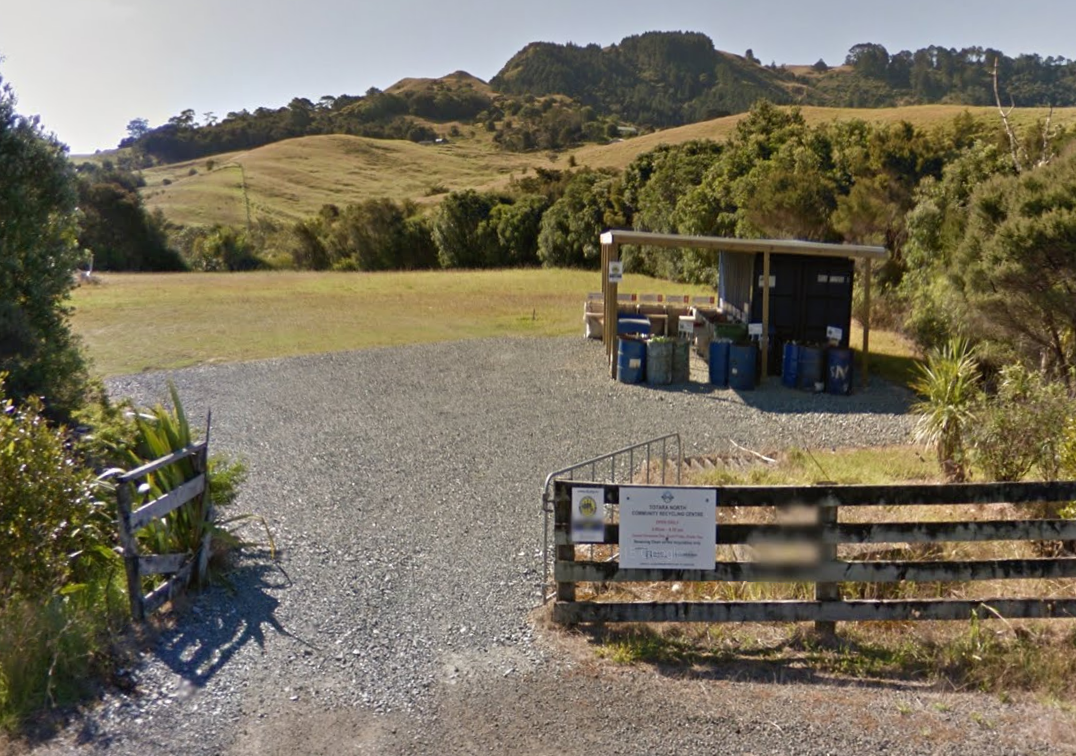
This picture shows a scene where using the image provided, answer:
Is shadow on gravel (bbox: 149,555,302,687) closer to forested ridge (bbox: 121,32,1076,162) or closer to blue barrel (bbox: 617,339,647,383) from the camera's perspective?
blue barrel (bbox: 617,339,647,383)

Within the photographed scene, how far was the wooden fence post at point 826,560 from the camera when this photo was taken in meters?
5.20

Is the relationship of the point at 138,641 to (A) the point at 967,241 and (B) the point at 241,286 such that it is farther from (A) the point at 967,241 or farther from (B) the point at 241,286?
(B) the point at 241,286

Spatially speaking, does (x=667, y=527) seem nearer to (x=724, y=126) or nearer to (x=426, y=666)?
(x=426, y=666)

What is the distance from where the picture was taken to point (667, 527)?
535cm

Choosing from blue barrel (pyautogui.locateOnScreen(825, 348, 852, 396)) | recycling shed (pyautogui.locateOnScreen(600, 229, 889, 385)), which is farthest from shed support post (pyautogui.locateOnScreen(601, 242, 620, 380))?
blue barrel (pyautogui.locateOnScreen(825, 348, 852, 396))

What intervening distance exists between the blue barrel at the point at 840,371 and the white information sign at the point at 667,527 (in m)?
11.8

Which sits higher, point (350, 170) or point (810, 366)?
point (350, 170)

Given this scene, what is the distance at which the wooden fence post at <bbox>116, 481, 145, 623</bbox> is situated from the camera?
541 centimetres

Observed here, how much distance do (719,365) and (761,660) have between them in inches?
482

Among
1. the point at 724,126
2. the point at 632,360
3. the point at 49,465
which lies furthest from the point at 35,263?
the point at 724,126

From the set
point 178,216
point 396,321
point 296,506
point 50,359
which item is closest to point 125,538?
point 296,506

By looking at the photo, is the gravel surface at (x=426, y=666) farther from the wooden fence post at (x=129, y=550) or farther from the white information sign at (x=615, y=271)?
the white information sign at (x=615, y=271)

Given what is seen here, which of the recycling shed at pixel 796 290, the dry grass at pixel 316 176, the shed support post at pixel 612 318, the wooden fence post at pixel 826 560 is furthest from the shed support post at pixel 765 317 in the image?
the dry grass at pixel 316 176

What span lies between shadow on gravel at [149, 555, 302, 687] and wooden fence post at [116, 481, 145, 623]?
243 mm
